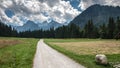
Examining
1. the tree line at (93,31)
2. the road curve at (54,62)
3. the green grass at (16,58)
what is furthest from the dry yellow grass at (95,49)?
the tree line at (93,31)

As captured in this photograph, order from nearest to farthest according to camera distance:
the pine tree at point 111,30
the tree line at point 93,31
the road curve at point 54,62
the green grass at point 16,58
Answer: the road curve at point 54,62, the green grass at point 16,58, the pine tree at point 111,30, the tree line at point 93,31

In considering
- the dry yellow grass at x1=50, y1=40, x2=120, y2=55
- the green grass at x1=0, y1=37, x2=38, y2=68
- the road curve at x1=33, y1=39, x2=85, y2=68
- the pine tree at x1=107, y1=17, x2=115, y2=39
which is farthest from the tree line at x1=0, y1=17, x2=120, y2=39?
the road curve at x1=33, y1=39, x2=85, y2=68

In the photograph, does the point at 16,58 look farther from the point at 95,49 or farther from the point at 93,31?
the point at 93,31

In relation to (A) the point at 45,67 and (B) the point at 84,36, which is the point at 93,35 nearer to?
(B) the point at 84,36

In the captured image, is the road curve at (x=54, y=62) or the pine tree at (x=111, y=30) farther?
the pine tree at (x=111, y=30)

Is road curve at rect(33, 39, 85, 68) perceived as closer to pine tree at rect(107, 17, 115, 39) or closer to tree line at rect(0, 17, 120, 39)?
tree line at rect(0, 17, 120, 39)

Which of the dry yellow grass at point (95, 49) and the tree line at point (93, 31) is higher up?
the tree line at point (93, 31)

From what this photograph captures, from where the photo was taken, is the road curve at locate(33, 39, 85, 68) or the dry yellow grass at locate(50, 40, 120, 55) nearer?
the road curve at locate(33, 39, 85, 68)

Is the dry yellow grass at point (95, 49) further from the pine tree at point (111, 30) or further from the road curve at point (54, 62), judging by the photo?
the pine tree at point (111, 30)

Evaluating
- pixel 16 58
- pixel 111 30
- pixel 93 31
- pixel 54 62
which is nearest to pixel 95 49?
pixel 16 58

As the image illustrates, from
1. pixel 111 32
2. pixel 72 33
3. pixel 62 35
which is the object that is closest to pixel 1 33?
pixel 62 35

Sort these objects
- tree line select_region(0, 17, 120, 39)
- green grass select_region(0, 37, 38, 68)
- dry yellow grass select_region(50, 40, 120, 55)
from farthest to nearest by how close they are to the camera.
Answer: tree line select_region(0, 17, 120, 39) → dry yellow grass select_region(50, 40, 120, 55) → green grass select_region(0, 37, 38, 68)

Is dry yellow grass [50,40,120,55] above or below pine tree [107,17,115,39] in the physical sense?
below

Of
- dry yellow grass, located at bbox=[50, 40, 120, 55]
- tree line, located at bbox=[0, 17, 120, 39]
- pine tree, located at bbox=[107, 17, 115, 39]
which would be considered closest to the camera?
dry yellow grass, located at bbox=[50, 40, 120, 55]
